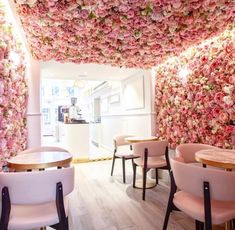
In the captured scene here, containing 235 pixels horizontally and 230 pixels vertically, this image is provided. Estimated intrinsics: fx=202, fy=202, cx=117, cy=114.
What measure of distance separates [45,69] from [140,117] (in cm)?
221

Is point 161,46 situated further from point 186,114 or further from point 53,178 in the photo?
point 53,178

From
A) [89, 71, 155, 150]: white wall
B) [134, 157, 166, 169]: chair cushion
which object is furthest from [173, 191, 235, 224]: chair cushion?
[89, 71, 155, 150]: white wall

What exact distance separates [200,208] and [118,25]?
1.89 metres

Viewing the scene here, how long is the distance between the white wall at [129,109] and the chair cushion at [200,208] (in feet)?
7.79

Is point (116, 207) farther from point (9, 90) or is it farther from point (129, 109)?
point (129, 109)

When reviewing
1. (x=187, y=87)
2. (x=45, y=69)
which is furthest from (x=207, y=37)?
(x=45, y=69)

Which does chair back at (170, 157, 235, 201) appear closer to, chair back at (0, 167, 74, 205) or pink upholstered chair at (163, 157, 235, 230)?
pink upholstered chair at (163, 157, 235, 230)

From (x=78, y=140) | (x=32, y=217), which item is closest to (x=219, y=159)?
(x=32, y=217)

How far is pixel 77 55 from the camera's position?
10.2 ft

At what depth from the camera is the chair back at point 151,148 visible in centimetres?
290

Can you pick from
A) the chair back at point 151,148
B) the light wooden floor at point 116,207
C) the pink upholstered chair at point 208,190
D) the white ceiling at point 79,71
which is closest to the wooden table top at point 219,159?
the pink upholstered chair at point 208,190

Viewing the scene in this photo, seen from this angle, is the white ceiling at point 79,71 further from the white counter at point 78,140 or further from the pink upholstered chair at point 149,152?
the pink upholstered chair at point 149,152

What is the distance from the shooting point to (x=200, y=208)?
1.50 metres

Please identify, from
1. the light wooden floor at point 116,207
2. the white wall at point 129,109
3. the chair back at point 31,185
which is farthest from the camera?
the white wall at point 129,109
